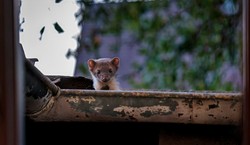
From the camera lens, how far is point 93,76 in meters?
2.86

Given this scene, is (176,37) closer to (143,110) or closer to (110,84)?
(110,84)

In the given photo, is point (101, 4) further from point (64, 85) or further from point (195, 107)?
point (195, 107)

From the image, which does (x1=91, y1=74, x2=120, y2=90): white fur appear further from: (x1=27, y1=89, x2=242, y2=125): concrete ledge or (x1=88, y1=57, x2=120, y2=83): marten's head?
(x1=27, y1=89, x2=242, y2=125): concrete ledge

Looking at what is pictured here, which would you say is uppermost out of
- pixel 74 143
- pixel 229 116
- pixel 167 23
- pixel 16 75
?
pixel 167 23

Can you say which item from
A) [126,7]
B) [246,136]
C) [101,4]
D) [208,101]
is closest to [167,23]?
[126,7]

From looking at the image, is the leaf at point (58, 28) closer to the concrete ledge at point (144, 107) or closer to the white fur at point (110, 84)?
the white fur at point (110, 84)

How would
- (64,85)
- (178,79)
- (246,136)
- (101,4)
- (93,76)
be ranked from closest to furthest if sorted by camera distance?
1. (246,136)
2. (64,85)
3. (93,76)
4. (101,4)
5. (178,79)

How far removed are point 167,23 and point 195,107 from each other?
7.58 ft

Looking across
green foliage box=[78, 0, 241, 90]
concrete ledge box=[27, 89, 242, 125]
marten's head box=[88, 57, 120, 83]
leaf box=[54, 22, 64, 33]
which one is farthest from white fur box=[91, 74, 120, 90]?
concrete ledge box=[27, 89, 242, 125]

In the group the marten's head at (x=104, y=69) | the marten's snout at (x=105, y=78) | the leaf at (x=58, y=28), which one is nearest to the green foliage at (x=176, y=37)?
the marten's head at (x=104, y=69)

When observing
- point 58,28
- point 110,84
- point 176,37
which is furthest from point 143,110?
point 176,37

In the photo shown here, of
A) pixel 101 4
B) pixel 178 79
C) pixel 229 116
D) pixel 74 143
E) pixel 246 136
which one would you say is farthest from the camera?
pixel 178 79

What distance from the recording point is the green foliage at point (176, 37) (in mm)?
3422

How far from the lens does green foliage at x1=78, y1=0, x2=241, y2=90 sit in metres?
3.42
